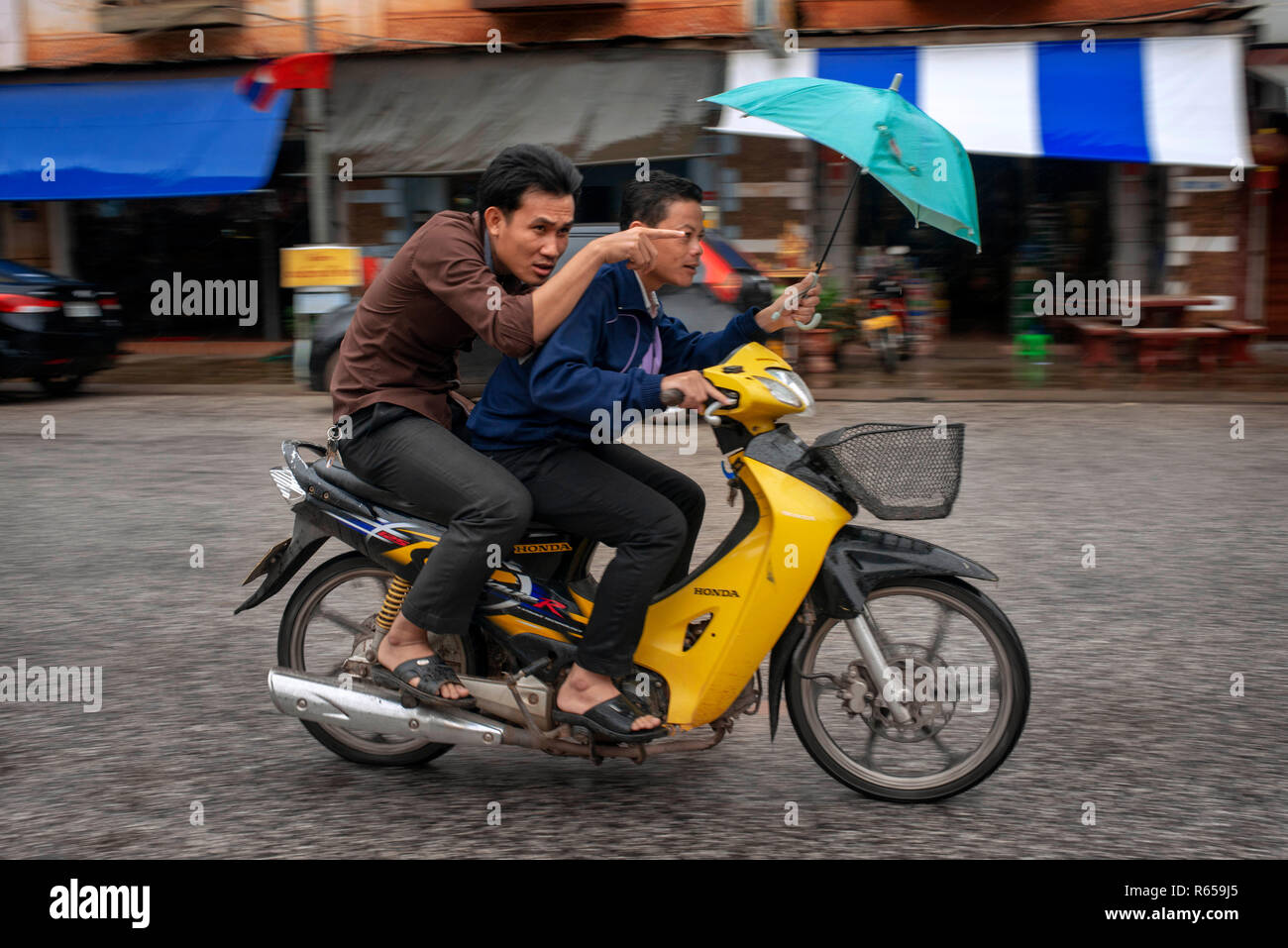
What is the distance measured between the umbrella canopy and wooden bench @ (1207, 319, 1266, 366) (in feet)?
36.6

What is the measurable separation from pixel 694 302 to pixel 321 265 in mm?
4570

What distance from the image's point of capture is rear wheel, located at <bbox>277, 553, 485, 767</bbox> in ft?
13.1

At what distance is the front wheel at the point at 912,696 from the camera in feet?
11.6

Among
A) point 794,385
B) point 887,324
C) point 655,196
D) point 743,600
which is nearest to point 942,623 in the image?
point 743,600

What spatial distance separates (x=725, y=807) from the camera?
369 cm

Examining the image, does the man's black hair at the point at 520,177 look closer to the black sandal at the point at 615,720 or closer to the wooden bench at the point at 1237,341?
the black sandal at the point at 615,720

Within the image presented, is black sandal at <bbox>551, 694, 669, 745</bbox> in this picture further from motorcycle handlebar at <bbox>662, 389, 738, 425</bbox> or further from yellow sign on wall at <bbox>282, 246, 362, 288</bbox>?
yellow sign on wall at <bbox>282, 246, 362, 288</bbox>

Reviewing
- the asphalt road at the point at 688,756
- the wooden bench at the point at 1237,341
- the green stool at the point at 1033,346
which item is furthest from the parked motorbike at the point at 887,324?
the asphalt road at the point at 688,756

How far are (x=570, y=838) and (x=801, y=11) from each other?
46.5 feet

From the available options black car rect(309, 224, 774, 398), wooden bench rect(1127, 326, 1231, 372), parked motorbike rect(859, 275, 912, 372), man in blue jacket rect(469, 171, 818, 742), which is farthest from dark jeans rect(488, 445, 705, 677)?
wooden bench rect(1127, 326, 1231, 372)

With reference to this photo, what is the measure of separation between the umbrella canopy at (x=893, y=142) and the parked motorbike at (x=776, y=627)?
573mm

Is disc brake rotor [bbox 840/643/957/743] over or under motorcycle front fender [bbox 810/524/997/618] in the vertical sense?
under

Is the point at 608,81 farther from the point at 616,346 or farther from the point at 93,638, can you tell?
the point at 616,346

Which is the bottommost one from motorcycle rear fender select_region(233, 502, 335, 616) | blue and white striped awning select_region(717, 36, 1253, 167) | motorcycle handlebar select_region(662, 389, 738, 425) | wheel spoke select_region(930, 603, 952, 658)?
wheel spoke select_region(930, 603, 952, 658)
